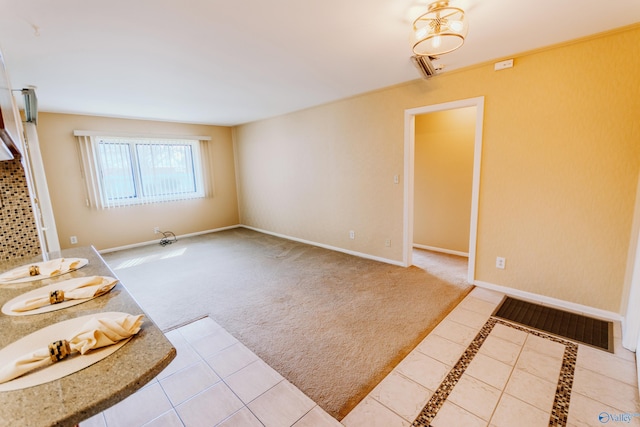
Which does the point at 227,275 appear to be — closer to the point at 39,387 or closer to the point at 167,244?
the point at 167,244

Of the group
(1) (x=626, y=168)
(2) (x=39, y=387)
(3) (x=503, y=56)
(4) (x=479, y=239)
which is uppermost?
(3) (x=503, y=56)

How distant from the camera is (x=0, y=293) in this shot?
47.6 inches

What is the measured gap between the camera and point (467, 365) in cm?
190

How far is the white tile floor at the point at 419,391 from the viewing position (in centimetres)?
152

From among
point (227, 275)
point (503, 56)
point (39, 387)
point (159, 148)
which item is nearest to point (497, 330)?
point (503, 56)

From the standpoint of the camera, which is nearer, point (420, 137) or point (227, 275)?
point (227, 275)

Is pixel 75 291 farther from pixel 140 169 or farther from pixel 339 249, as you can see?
pixel 140 169

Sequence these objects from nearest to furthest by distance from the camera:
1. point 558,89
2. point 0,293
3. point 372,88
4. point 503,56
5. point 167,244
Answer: point 0,293, point 558,89, point 503,56, point 372,88, point 167,244

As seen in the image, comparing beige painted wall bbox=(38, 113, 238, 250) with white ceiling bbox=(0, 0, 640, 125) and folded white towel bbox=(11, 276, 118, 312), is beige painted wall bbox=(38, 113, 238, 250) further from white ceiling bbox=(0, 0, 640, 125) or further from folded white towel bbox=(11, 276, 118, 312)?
folded white towel bbox=(11, 276, 118, 312)

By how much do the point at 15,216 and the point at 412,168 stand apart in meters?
3.60

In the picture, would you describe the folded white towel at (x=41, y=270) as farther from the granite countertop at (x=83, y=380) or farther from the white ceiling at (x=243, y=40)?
the white ceiling at (x=243, y=40)

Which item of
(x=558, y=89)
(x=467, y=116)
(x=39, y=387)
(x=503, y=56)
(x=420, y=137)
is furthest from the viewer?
(x=420, y=137)

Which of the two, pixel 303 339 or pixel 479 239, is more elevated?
pixel 479 239

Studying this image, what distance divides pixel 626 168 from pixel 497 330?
1652 mm
